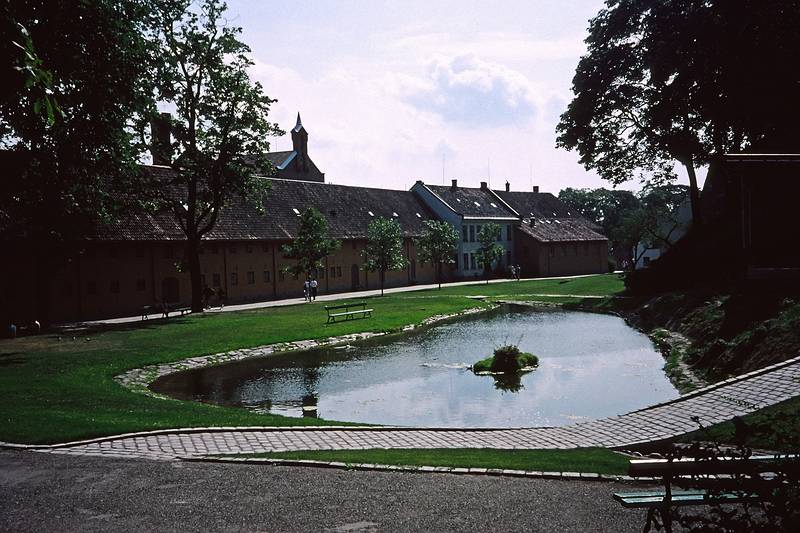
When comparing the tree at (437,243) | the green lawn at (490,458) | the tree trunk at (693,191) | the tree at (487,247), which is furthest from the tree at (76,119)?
the tree at (487,247)

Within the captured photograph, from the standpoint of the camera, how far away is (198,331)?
1178 inches

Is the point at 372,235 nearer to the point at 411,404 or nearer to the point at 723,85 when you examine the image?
the point at 723,85

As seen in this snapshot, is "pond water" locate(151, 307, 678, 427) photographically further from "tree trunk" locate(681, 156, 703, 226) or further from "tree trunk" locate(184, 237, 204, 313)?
"tree trunk" locate(681, 156, 703, 226)

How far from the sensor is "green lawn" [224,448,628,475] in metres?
9.84

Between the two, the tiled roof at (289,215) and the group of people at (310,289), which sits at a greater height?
the tiled roof at (289,215)

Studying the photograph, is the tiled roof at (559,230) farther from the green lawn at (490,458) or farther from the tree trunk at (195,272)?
the green lawn at (490,458)

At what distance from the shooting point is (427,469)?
32.1 feet

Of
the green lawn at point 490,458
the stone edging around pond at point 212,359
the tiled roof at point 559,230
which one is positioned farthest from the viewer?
the tiled roof at point 559,230

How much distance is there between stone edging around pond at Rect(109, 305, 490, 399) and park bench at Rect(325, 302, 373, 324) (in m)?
3.28

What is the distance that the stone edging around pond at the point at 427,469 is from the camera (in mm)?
9250

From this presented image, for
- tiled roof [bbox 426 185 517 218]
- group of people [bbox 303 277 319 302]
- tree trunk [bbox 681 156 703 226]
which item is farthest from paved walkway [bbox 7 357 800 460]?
tiled roof [bbox 426 185 517 218]

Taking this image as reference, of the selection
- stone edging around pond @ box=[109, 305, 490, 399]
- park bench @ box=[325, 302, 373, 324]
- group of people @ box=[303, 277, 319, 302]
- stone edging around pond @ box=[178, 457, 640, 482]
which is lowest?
stone edging around pond @ box=[109, 305, 490, 399]

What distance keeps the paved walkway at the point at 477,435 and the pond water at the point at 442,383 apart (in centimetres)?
193

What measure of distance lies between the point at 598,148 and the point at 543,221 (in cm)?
3750
